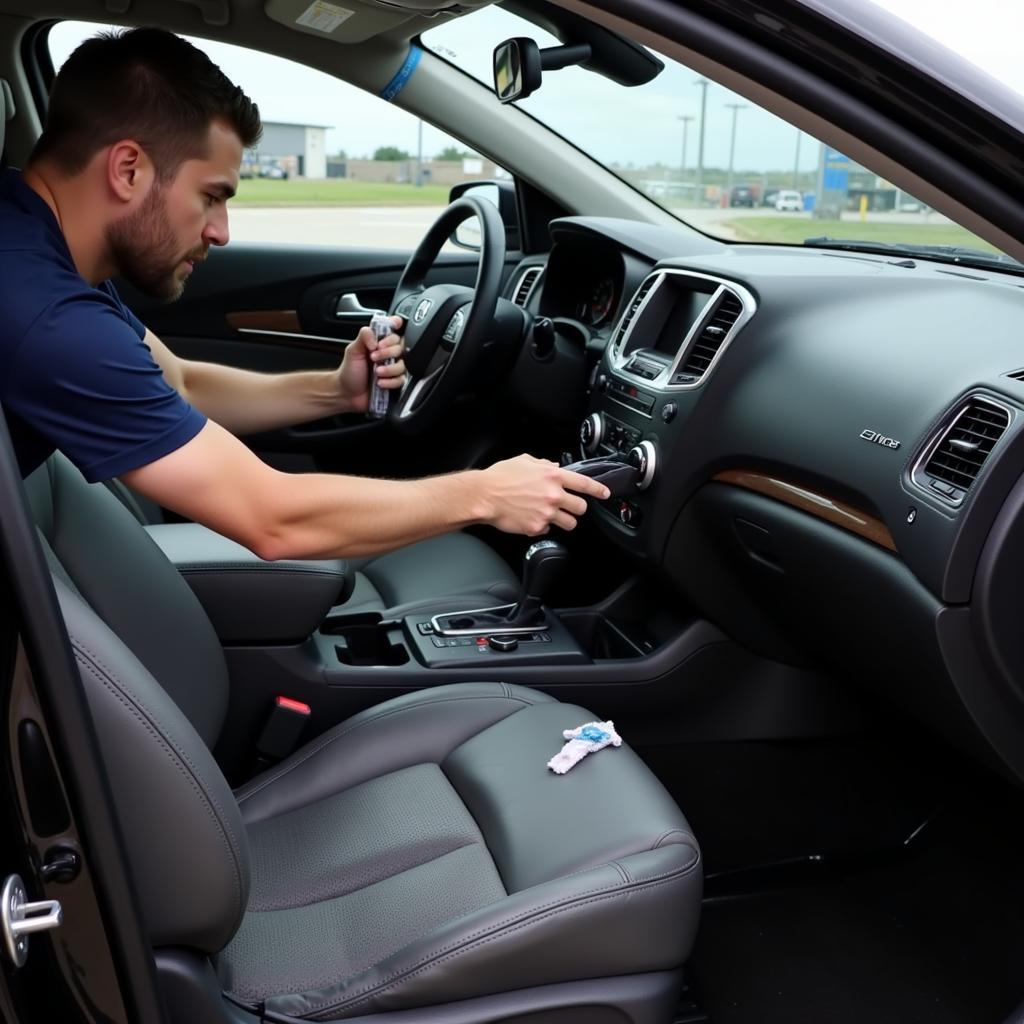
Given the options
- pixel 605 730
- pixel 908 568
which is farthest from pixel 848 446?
pixel 605 730

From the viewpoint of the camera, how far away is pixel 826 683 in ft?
7.59

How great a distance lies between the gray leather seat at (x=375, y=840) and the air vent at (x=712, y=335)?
654 millimetres

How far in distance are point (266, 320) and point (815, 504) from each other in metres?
2.06

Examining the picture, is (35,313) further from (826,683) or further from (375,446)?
(375,446)

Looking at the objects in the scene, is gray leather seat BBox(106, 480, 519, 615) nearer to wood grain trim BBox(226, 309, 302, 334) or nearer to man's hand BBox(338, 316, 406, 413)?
man's hand BBox(338, 316, 406, 413)

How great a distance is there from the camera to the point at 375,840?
1.53 metres

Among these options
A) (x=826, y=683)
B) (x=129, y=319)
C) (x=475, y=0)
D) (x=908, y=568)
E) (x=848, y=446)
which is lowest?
(x=826, y=683)

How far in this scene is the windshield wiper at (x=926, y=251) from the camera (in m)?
1.97

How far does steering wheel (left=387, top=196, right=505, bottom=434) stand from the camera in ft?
7.67

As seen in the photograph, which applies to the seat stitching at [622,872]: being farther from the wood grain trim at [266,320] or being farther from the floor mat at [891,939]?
the wood grain trim at [266,320]

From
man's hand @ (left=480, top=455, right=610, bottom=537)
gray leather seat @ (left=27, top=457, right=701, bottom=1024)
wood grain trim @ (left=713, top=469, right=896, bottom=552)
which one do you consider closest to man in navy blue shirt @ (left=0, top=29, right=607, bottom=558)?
man's hand @ (left=480, top=455, right=610, bottom=537)

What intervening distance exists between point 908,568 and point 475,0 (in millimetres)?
854

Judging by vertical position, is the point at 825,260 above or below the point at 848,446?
above

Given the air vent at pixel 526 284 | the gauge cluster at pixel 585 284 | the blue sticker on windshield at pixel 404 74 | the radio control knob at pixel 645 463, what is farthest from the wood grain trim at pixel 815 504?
the blue sticker on windshield at pixel 404 74
